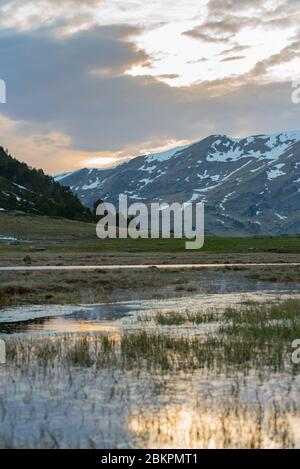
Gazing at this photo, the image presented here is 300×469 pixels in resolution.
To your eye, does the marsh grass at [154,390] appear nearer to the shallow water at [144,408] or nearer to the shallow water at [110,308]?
the shallow water at [144,408]

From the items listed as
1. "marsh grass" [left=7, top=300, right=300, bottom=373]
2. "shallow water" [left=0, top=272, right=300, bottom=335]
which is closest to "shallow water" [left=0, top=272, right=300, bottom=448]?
"marsh grass" [left=7, top=300, right=300, bottom=373]

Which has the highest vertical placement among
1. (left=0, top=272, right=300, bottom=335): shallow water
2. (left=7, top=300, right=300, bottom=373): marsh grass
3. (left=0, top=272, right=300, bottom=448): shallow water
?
(left=0, top=272, right=300, bottom=335): shallow water

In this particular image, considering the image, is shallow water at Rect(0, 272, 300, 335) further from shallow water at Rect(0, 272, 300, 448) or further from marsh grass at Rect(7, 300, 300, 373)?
shallow water at Rect(0, 272, 300, 448)

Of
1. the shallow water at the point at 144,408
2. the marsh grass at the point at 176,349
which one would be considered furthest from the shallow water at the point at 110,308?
the shallow water at the point at 144,408

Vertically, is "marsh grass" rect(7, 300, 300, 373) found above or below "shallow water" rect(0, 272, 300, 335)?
below

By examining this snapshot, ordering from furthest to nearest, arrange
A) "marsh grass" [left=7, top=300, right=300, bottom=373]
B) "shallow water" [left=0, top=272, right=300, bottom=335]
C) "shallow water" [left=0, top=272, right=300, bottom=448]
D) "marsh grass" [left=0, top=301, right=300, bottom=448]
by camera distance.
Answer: "shallow water" [left=0, top=272, right=300, bottom=335]
"marsh grass" [left=7, top=300, right=300, bottom=373]
"marsh grass" [left=0, top=301, right=300, bottom=448]
"shallow water" [left=0, top=272, right=300, bottom=448]

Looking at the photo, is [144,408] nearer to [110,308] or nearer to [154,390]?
[154,390]

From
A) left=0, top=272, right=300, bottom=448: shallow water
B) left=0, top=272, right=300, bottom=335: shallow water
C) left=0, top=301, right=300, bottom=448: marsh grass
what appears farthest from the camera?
left=0, top=272, right=300, bottom=335: shallow water

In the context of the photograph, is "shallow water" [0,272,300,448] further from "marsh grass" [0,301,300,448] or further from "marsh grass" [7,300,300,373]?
"marsh grass" [7,300,300,373]

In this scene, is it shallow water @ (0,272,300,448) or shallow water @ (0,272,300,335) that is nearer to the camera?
shallow water @ (0,272,300,448)

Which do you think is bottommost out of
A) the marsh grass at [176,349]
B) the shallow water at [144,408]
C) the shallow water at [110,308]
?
the shallow water at [144,408]

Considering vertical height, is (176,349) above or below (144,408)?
above

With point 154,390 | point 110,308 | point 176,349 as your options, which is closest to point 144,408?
point 154,390
